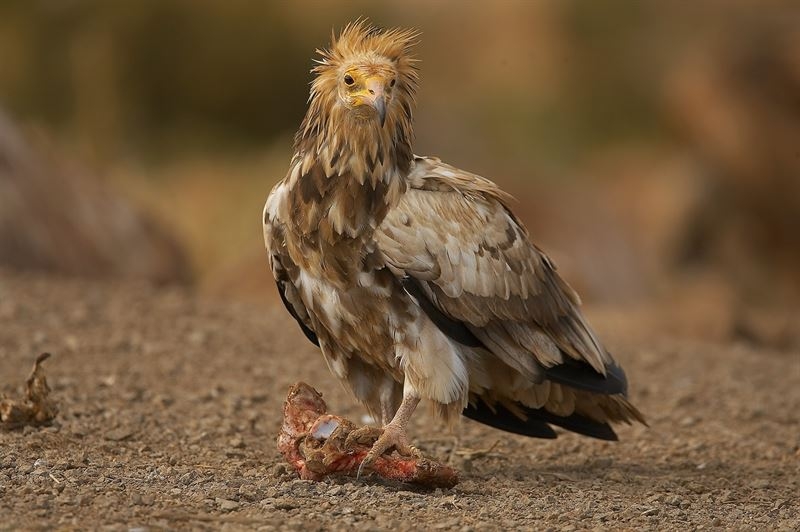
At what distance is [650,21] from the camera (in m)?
27.8

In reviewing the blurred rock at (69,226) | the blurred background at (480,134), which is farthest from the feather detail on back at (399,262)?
the blurred background at (480,134)

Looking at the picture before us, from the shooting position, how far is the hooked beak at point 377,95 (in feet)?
18.7

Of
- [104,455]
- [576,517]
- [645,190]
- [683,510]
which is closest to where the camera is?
[576,517]

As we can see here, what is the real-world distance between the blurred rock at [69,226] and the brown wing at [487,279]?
6693mm

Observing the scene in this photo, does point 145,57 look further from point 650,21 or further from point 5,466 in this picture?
point 5,466

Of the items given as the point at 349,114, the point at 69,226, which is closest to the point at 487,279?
the point at 349,114

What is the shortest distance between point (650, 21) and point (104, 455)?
23.7m

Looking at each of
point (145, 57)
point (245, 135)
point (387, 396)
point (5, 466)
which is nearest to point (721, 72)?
point (245, 135)

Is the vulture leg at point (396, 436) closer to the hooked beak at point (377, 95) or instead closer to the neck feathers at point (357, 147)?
the neck feathers at point (357, 147)

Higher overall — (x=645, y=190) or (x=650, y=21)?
(x=650, y=21)

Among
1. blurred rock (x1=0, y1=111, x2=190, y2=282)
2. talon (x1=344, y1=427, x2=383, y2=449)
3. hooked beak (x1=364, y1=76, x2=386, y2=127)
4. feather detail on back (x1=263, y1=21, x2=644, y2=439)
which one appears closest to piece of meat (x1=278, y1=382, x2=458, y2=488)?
talon (x1=344, y1=427, x2=383, y2=449)

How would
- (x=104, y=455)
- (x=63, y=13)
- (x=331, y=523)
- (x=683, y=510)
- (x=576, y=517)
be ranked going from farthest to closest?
(x=63, y=13) < (x=104, y=455) < (x=683, y=510) < (x=576, y=517) < (x=331, y=523)

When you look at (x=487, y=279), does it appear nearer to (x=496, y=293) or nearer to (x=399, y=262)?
(x=496, y=293)

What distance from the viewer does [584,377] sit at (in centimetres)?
635
